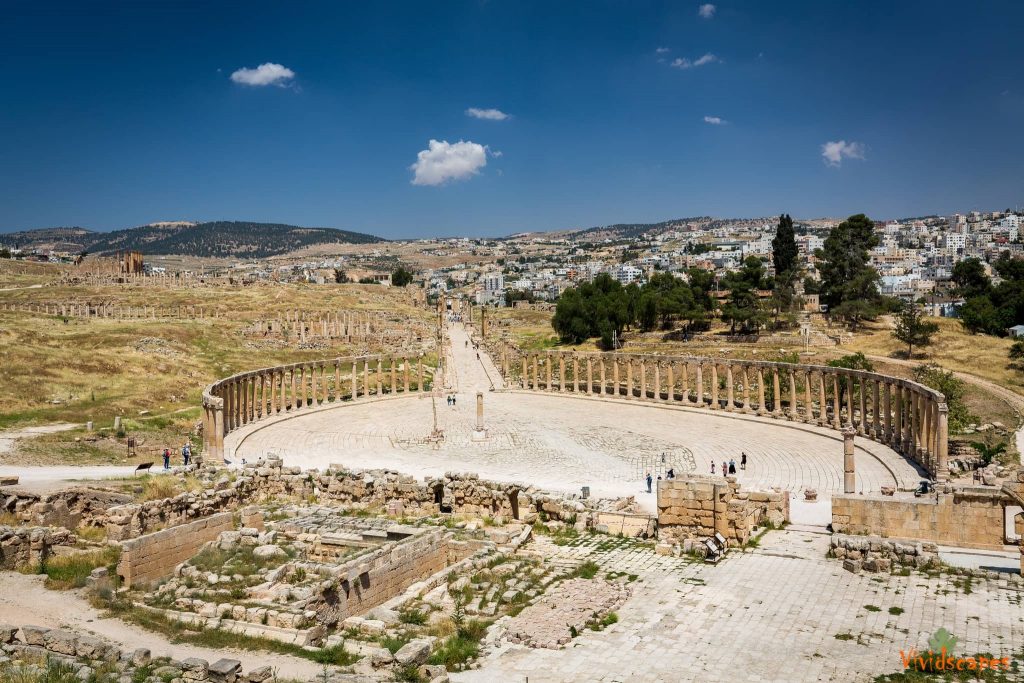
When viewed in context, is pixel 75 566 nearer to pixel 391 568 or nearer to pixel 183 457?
pixel 391 568

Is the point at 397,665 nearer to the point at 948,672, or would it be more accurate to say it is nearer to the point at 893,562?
the point at 948,672

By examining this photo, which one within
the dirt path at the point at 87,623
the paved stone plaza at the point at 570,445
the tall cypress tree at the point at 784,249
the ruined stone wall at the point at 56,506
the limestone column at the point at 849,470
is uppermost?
the tall cypress tree at the point at 784,249

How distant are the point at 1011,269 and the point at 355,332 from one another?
69.5 m

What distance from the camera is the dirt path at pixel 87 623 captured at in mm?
13461

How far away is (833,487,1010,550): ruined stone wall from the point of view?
834 inches

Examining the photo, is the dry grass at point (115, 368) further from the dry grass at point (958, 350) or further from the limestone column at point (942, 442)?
the dry grass at point (958, 350)

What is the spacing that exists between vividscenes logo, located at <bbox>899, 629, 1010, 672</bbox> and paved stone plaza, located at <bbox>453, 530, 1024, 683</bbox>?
286 millimetres

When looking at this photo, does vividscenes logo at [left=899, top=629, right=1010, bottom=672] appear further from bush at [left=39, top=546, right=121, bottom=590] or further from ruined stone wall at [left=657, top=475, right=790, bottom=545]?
bush at [left=39, top=546, right=121, bottom=590]

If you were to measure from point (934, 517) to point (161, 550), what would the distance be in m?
19.3

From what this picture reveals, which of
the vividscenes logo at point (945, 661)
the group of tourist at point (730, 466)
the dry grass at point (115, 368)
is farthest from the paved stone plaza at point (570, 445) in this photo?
the vividscenes logo at point (945, 661)

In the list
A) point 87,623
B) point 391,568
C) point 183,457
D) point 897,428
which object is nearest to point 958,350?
point 897,428

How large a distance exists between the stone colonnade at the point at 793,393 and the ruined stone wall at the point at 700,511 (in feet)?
49.2

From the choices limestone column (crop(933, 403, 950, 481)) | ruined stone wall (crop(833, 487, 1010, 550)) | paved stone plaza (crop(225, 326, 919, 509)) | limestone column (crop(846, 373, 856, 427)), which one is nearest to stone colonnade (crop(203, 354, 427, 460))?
paved stone plaza (crop(225, 326, 919, 509))

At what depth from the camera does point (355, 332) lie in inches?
3612
